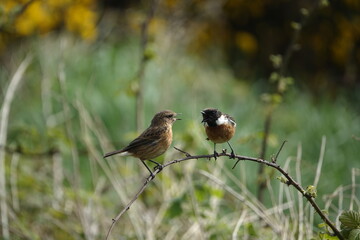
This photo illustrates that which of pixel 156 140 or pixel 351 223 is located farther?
pixel 156 140

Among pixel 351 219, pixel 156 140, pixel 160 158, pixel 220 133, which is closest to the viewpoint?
pixel 220 133

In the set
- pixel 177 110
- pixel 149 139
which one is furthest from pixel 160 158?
pixel 177 110

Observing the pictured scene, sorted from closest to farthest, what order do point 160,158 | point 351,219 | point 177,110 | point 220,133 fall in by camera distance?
point 220,133
point 351,219
point 160,158
point 177,110

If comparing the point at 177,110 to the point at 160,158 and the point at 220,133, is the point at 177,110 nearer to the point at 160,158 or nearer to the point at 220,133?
the point at 160,158

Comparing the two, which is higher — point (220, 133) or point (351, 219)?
point (220, 133)

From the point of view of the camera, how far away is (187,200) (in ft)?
13.2

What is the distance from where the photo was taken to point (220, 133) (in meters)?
2.31

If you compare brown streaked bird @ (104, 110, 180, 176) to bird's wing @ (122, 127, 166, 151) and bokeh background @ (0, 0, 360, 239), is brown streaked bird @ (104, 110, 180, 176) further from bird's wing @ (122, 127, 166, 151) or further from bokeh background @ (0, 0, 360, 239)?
bokeh background @ (0, 0, 360, 239)

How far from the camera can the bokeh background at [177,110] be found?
13.4 ft

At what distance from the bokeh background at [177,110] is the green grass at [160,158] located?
0.02 metres

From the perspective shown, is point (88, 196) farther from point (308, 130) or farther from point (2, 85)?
point (2, 85)

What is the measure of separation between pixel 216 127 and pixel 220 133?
0.04m

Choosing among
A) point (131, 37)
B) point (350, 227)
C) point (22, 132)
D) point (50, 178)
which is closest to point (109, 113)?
→ point (50, 178)

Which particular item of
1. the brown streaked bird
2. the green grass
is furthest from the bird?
the green grass
